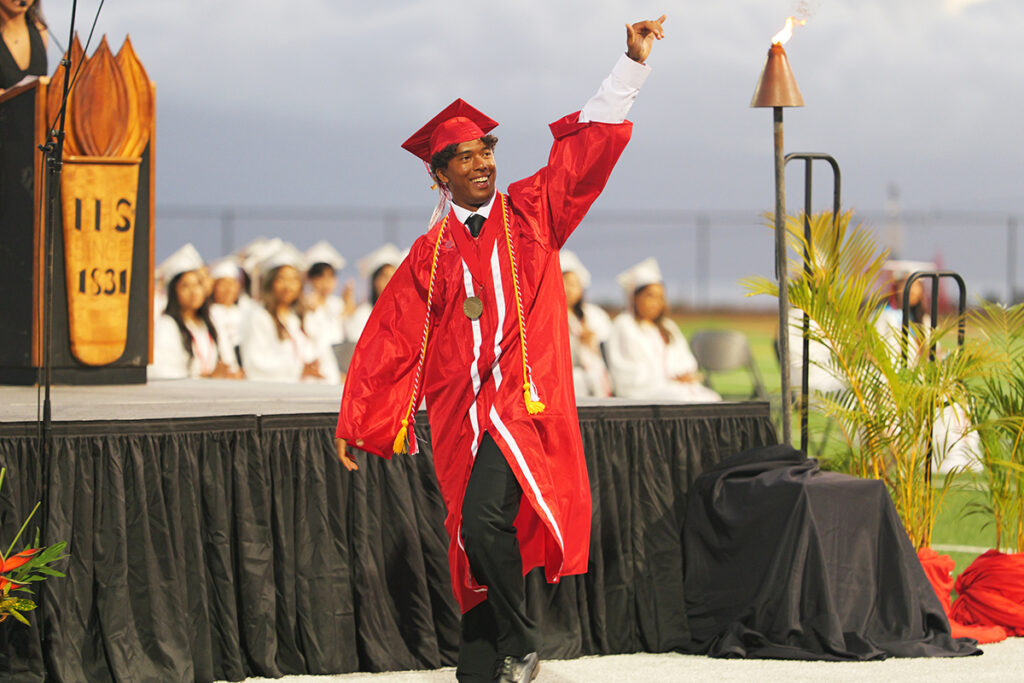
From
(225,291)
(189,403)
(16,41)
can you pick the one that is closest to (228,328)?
(225,291)

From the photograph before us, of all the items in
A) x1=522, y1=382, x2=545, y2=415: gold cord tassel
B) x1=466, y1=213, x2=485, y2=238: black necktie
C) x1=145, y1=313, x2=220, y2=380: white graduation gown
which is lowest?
x1=522, y1=382, x2=545, y2=415: gold cord tassel

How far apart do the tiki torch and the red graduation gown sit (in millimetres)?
1498

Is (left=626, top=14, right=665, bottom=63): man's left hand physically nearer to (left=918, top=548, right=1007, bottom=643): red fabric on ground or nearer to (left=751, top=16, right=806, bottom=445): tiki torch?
(left=751, top=16, right=806, bottom=445): tiki torch

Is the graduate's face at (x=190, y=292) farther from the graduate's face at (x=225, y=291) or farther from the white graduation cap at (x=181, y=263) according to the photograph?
the graduate's face at (x=225, y=291)

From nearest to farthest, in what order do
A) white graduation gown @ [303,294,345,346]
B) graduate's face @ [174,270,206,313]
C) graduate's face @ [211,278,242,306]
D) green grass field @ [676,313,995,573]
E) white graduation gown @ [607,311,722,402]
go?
1. green grass field @ [676,313,995,573]
2. graduate's face @ [174,270,206,313]
3. white graduation gown @ [607,311,722,402]
4. graduate's face @ [211,278,242,306]
5. white graduation gown @ [303,294,345,346]

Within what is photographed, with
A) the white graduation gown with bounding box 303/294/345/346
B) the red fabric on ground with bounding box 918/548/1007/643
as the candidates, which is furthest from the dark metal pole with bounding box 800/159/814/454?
the white graduation gown with bounding box 303/294/345/346

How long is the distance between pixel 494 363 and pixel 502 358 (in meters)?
0.02

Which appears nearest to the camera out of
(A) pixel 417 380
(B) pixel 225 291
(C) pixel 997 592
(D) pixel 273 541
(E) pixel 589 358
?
(A) pixel 417 380

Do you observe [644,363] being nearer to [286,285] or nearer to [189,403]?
[286,285]

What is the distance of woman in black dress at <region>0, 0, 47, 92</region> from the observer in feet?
18.1

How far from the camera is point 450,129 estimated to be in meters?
3.48

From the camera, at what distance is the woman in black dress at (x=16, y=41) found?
218 inches

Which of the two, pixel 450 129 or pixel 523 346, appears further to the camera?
pixel 450 129

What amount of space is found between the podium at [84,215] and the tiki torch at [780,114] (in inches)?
97.2
